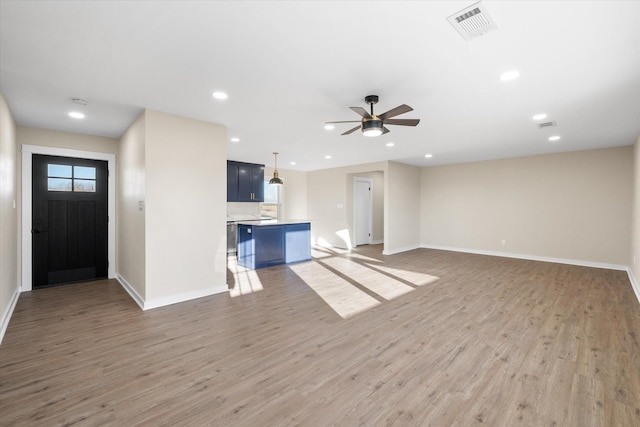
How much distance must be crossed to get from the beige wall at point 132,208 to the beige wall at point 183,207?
0.14 metres

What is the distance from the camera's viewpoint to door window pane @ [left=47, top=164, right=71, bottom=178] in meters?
4.52

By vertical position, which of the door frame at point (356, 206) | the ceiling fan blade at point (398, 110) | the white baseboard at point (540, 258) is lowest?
the white baseboard at point (540, 258)

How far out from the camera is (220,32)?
202 centimetres

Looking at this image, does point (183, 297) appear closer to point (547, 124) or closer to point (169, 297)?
point (169, 297)

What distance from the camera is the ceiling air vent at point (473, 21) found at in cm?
182

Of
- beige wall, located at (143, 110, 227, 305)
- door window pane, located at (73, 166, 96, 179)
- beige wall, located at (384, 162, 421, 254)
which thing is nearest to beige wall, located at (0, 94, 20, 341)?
door window pane, located at (73, 166, 96, 179)

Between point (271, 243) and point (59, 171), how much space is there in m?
3.73

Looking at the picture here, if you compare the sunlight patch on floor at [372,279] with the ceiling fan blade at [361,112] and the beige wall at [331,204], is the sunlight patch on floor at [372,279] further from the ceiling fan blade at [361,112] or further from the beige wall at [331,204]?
the ceiling fan blade at [361,112]

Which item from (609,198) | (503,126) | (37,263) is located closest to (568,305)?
(503,126)

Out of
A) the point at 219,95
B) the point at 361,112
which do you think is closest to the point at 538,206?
the point at 361,112

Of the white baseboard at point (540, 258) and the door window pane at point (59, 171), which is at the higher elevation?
the door window pane at point (59, 171)

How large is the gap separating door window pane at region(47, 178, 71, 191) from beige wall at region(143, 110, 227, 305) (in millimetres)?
2271

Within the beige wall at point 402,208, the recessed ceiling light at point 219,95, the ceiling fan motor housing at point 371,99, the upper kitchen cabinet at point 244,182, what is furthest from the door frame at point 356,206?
the recessed ceiling light at point 219,95

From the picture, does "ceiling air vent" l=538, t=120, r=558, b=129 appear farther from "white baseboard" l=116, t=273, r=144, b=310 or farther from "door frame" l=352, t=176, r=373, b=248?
"white baseboard" l=116, t=273, r=144, b=310
